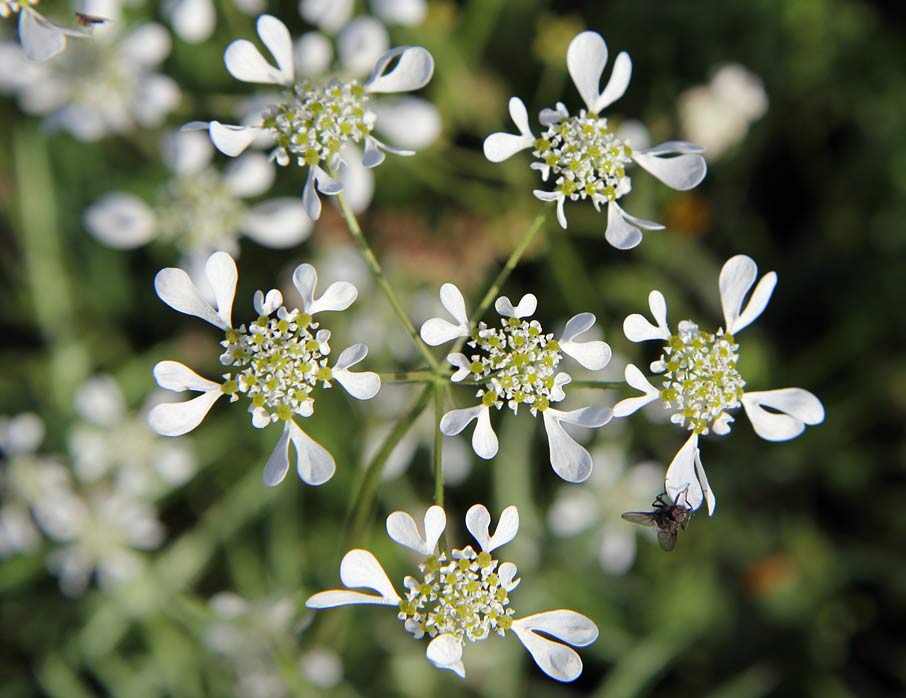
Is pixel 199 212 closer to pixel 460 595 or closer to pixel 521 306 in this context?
pixel 521 306

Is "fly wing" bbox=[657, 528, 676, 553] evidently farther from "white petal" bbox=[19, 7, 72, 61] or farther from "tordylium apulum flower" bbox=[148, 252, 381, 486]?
"white petal" bbox=[19, 7, 72, 61]

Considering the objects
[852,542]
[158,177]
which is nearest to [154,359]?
[158,177]

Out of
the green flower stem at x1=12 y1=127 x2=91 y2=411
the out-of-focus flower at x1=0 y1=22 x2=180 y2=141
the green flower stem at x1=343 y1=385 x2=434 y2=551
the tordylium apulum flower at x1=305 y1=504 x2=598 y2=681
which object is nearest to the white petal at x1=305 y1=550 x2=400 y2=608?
the tordylium apulum flower at x1=305 y1=504 x2=598 y2=681

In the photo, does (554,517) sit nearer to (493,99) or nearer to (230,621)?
(230,621)

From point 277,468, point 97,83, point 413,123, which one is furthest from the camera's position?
point 97,83

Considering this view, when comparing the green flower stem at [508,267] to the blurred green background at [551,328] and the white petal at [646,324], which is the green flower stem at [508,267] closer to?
the white petal at [646,324]

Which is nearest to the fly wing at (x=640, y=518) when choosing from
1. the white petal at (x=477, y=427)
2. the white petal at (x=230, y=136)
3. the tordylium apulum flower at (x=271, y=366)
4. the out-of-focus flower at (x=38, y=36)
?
the white petal at (x=477, y=427)

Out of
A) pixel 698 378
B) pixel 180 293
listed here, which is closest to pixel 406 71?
pixel 180 293
